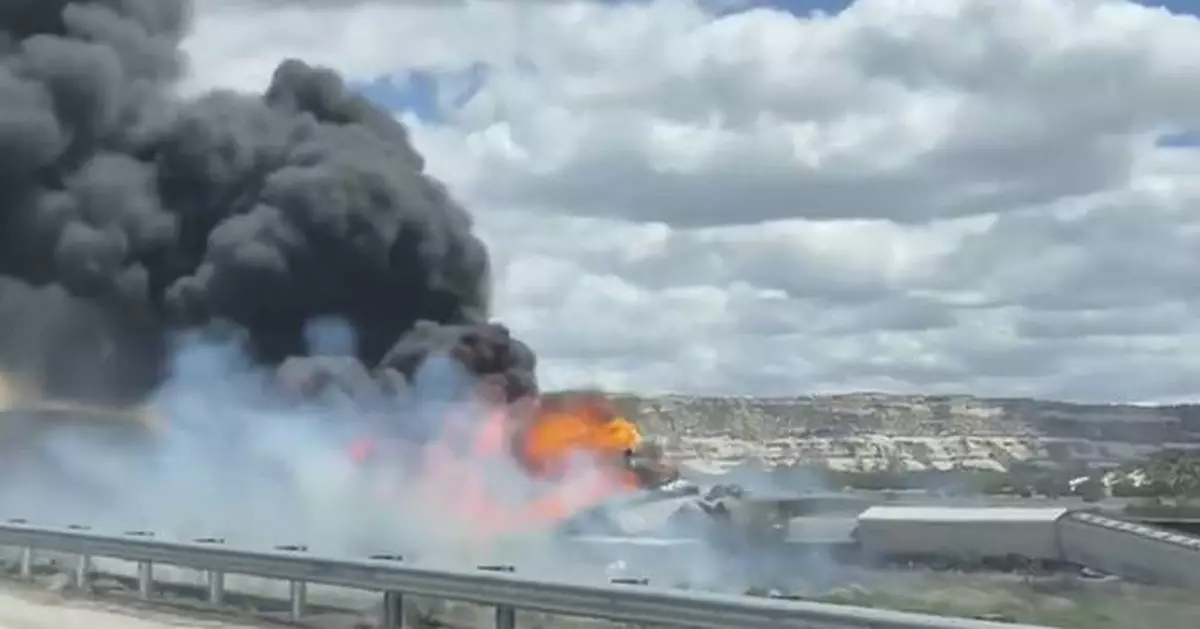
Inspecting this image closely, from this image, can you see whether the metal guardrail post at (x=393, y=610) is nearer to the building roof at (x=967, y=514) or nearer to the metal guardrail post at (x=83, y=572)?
the metal guardrail post at (x=83, y=572)

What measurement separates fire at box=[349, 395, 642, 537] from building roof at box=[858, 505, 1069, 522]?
7020mm

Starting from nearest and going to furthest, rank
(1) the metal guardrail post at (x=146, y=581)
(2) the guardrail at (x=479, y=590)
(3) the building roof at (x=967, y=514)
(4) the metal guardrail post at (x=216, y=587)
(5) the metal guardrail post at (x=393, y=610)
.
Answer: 1. (2) the guardrail at (x=479, y=590)
2. (5) the metal guardrail post at (x=393, y=610)
3. (4) the metal guardrail post at (x=216, y=587)
4. (1) the metal guardrail post at (x=146, y=581)
5. (3) the building roof at (x=967, y=514)

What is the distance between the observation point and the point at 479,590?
1772cm

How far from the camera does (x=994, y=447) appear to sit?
348 ft

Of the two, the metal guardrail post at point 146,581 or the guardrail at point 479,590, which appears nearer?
the guardrail at point 479,590

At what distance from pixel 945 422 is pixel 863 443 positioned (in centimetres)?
2577

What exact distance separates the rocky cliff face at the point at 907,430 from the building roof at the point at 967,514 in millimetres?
14778

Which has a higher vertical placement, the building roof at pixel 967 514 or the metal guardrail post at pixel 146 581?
the building roof at pixel 967 514

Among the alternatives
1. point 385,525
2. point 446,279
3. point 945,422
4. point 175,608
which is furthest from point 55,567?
point 945,422

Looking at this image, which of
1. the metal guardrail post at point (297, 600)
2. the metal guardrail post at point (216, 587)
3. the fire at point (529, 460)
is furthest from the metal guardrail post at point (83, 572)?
the fire at point (529, 460)

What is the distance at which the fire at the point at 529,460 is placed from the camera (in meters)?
35.8

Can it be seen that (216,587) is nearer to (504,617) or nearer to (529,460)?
(504,617)

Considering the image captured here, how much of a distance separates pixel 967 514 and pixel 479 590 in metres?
14.4

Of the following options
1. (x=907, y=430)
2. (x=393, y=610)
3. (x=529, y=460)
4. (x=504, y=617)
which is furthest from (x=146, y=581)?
(x=907, y=430)
